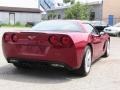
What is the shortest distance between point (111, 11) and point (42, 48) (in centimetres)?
3922

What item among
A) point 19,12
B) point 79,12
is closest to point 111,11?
point 79,12

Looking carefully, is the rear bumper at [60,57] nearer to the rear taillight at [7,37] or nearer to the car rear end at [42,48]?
the car rear end at [42,48]

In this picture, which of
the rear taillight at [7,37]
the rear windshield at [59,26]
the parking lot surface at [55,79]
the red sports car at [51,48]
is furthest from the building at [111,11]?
the rear taillight at [7,37]

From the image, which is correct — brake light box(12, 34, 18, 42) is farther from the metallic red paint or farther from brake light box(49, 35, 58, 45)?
brake light box(49, 35, 58, 45)

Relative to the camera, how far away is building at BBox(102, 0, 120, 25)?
4453 centimetres

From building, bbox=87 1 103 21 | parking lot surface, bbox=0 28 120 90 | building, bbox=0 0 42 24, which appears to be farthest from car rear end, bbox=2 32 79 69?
building, bbox=0 0 42 24

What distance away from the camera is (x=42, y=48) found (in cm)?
758

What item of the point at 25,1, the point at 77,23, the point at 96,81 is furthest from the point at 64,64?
the point at 25,1

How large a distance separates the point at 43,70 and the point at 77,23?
1449 millimetres

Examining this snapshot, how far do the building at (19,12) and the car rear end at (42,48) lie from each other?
2155 inches

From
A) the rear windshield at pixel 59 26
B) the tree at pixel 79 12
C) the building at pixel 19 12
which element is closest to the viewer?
the rear windshield at pixel 59 26

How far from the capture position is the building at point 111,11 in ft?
146

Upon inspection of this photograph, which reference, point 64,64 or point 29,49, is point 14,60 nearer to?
point 29,49

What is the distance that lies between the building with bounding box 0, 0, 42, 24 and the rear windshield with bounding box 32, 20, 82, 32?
5369 centimetres
